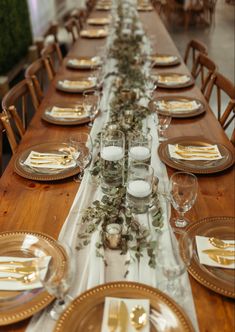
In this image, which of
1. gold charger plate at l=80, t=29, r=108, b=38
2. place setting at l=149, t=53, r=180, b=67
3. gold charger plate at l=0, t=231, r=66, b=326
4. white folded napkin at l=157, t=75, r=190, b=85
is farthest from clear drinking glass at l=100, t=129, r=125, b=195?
gold charger plate at l=80, t=29, r=108, b=38

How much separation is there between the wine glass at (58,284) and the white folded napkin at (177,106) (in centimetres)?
114

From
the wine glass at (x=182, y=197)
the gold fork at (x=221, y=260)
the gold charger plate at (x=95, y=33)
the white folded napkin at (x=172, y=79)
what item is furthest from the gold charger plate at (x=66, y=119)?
the gold charger plate at (x=95, y=33)

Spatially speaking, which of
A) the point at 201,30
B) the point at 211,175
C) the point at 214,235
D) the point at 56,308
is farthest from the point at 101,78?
the point at 201,30

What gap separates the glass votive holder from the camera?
1.36 meters

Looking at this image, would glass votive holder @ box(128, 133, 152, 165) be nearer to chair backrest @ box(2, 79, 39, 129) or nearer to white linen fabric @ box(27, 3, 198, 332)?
white linen fabric @ box(27, 3, 198, 332)

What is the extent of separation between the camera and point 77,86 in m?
2.22

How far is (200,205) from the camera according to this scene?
1.22m

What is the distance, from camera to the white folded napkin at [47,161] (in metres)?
1.42

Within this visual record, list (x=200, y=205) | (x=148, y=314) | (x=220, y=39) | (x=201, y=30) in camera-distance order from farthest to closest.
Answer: (x=201, y=30), (x=220, y=39), (x=200, y=205), (x=148, y=314)

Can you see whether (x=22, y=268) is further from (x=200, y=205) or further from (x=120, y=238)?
(x=200, y=205)

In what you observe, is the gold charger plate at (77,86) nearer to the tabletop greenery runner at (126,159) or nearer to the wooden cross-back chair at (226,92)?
the tabletop greenery runner at (126,159)

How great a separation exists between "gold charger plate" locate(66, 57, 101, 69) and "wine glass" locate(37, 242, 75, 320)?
1.80m

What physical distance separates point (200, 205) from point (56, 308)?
595 mm

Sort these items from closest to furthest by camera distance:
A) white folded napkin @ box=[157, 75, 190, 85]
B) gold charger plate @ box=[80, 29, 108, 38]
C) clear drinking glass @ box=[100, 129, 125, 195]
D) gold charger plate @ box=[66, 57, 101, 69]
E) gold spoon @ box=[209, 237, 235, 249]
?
1. gold spoon @ box=[209, 237, 235, 249]
2. clear drinking glass @ box=[100, 129, 125, 195]
3. white folded napkin @ box=[157, 75, 190, 85]
4. gold charger plate @ box=[66, 57, 101, 69]
5. gold charger plate @ box=[80, 29, 108, 38]
